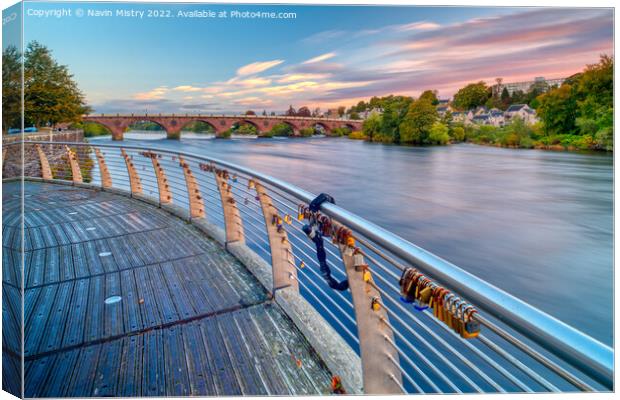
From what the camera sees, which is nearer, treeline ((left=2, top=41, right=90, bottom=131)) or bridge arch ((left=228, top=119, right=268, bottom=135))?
treeline ((left=2, top=41, right=90, bottom=131))

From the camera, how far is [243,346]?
1.38m

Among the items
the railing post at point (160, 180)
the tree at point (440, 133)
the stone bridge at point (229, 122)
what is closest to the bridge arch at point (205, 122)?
the stone bridge at point (229, 122)

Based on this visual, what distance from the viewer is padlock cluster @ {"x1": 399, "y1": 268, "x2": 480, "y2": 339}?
609 mm

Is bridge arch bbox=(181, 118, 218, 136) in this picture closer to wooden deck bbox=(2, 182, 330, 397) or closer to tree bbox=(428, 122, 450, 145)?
wooden deck bbox=(2, 182, 330, 397)

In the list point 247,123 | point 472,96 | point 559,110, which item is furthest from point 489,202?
point 559,110

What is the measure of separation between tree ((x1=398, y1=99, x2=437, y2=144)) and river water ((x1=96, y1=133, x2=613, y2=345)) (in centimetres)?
54

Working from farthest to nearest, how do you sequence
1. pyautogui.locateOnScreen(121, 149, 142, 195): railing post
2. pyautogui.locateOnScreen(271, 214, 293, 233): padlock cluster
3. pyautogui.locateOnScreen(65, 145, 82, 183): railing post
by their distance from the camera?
pyautogui.locateOnScreen(65, 145, 82, 183): railing post → pyautogui.locateOnScreen(121, 149, 142, 195): railing post → pyautogui.locateOnScreen(271, 214, 293, 233): padlock cluster

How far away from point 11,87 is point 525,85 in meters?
5.19

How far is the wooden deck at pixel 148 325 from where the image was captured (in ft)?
4.08

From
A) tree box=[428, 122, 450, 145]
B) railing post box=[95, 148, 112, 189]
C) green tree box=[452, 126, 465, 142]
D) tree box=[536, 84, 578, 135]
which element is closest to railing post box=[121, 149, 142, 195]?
railing post box=[95, 148, 112, 189]

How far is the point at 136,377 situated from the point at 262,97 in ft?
16.8

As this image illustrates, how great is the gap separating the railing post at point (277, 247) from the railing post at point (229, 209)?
558 millimetres

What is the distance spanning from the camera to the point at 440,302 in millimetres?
643

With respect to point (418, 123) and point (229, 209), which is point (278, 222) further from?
point (418, 123)
